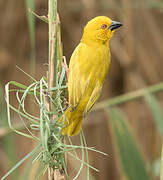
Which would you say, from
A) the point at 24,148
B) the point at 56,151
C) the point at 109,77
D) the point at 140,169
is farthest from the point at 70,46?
Answer: the point at 56,151

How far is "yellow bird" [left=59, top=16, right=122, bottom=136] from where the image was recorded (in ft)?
4.80

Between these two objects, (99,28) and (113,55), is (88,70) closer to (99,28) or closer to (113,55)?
(99,28)

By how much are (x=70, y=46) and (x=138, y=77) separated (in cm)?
82

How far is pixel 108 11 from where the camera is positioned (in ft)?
9.90

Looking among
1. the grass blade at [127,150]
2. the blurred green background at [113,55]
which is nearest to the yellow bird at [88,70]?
the grass blade at [127,150]

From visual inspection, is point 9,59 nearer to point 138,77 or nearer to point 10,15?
point 10,15

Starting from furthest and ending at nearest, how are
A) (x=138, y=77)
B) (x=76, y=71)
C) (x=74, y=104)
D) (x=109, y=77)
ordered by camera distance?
(x=109, y=77) → (x=138, y=77) → (x=76, y=71) → (x=74, y=104)

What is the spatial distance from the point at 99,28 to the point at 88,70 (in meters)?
0.23

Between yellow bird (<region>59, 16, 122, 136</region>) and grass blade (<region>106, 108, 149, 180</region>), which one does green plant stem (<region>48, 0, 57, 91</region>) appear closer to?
yellow bird (<region>59, 16, 122, 136</region>)

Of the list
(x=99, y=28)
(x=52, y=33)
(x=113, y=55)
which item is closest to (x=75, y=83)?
(x=99, y=28)

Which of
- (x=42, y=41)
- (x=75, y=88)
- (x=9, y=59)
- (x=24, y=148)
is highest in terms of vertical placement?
(x=42, y=41)

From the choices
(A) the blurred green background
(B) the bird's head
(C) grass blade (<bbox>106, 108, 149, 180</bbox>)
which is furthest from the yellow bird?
(A) the blurred green background

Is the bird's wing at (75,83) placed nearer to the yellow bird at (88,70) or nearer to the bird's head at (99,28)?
the yellow bird at (88,70)

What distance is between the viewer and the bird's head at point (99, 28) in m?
1.68
